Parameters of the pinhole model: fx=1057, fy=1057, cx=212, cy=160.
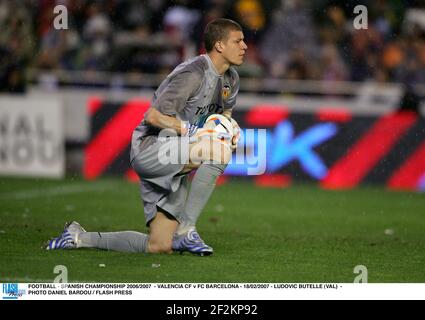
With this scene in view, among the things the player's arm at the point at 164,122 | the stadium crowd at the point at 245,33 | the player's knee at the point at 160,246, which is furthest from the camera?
the stadium crowd at the point at 245,33

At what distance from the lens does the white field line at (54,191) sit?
429 inches

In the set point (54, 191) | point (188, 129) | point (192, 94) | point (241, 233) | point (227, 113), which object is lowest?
point (241, 233)

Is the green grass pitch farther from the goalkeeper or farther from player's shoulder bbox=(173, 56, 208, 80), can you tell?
player's shoulder bbox=(173, 56, 208, 80)

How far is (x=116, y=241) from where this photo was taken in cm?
728

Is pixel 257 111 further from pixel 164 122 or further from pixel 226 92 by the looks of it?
pixel 164 122

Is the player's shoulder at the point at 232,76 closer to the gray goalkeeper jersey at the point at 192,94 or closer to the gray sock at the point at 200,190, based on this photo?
the gray goalkeeper jersey at the point at 192,94

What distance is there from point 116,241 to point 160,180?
54 cm

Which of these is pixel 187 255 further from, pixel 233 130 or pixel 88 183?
pixel 88 183

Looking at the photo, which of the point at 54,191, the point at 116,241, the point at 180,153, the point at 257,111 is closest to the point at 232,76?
the point at 180,153

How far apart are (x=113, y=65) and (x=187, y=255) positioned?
8202 millimetres

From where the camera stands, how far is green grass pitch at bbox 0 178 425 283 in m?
6.58

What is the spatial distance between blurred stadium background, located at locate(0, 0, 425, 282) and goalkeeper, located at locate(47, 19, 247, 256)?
33.7 inches

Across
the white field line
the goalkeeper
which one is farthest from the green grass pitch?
the goalkeeper

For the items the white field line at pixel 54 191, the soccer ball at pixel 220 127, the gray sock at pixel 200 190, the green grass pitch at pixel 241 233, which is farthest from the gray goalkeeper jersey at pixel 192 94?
the white field line at pixel 54 191
